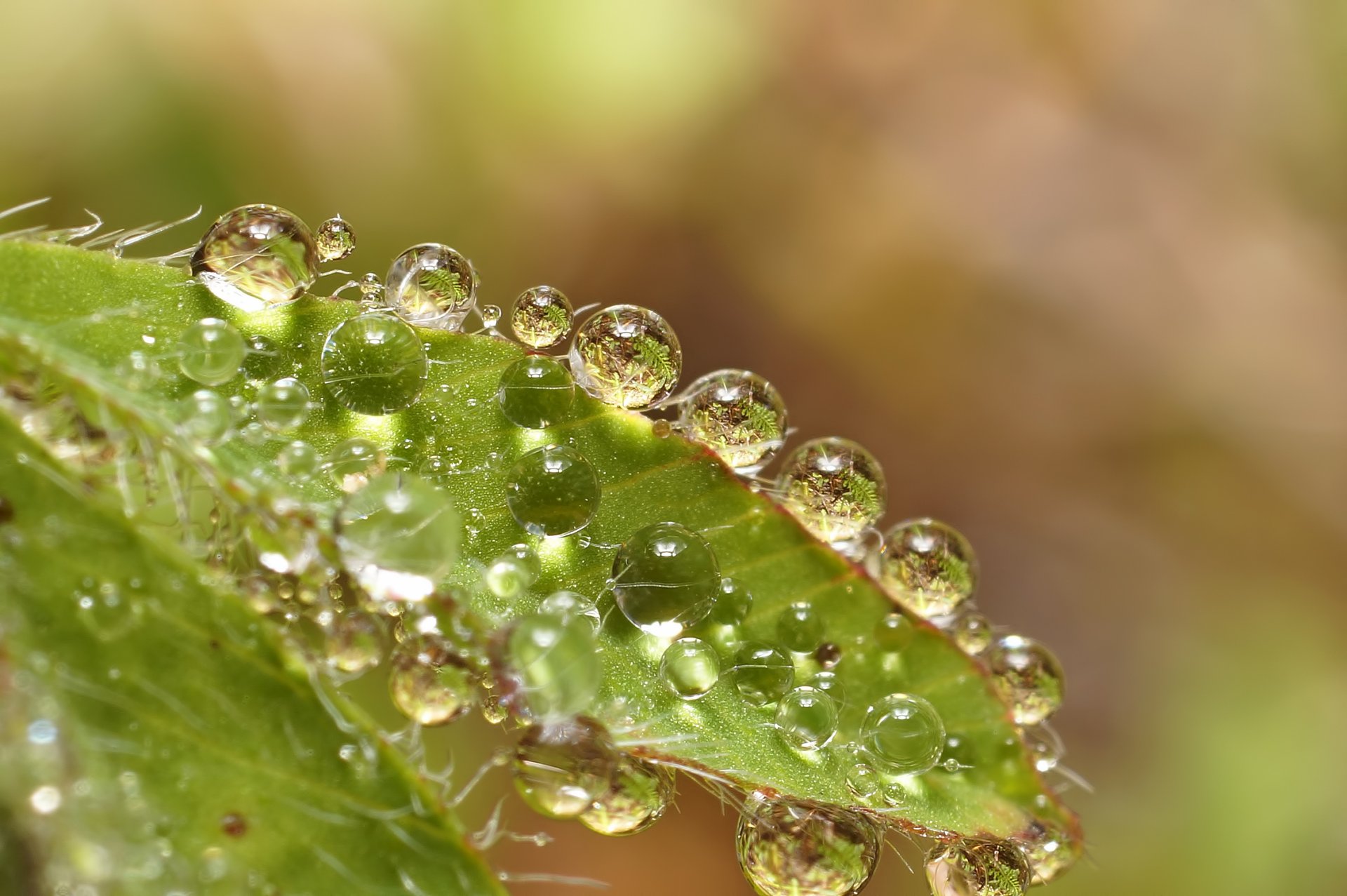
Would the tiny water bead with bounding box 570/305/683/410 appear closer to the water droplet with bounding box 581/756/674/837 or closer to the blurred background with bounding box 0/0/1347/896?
the water droplet with bounding box 581/756/674/837

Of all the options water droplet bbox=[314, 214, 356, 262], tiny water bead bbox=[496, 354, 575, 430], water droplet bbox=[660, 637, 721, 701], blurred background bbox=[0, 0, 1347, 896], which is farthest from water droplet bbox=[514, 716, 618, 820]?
blurred background bbox=[0, 0, 1347, 896]

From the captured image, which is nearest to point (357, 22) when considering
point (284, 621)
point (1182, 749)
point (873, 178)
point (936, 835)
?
point (873, 178)

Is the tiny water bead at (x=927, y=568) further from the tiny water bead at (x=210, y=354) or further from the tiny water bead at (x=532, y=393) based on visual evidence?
the tiny water bead at (x=210, y=354)

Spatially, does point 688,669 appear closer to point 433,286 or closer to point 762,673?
point 762,673

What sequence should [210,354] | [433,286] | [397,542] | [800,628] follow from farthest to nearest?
[433,286], [800,628], [210,354], [397,542]

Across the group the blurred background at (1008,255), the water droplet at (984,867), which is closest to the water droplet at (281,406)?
the water droplet at (984,867)

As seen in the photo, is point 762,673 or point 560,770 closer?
point 560,770

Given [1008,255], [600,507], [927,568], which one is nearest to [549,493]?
[600,507]
